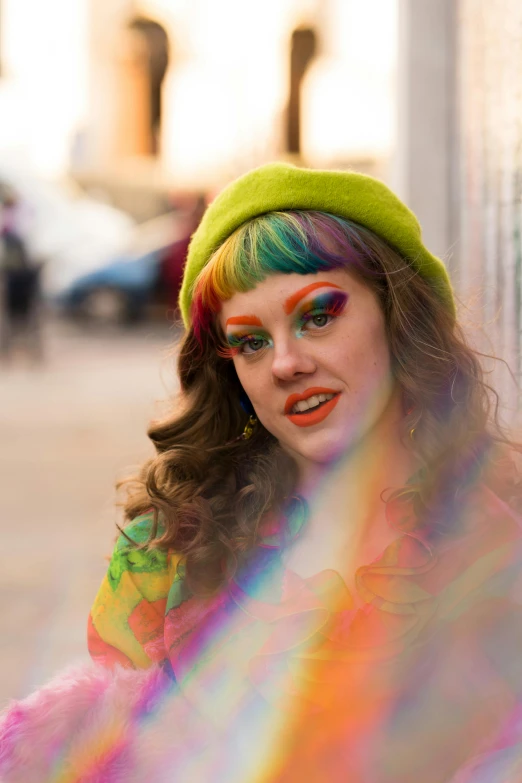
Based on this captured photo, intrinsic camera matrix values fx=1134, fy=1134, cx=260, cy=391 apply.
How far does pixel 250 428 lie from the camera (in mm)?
2254

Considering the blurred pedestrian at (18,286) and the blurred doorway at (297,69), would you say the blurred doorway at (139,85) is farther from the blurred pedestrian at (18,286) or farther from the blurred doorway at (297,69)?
the blurred pedestrian at (18,286)

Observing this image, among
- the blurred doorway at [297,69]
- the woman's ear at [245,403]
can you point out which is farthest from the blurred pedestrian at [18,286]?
the blurred doorway at [297,69]

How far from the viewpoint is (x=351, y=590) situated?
6.51 ft

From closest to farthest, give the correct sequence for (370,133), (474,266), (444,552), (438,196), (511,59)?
(444,552), (511,59), (474,266), (438,196), (370,133)

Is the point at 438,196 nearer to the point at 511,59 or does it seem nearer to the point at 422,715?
the point at 511,59

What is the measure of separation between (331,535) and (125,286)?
1340 centimetres

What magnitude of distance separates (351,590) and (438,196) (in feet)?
9.25

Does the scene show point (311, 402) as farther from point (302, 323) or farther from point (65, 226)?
point (65, 226)

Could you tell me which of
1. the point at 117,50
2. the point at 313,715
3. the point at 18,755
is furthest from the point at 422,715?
the point at 117,50

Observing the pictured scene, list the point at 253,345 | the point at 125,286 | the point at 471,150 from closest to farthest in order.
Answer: the point at 253,345
the point at 471,150
the point at 125,286

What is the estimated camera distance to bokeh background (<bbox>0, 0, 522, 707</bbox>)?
3857mm

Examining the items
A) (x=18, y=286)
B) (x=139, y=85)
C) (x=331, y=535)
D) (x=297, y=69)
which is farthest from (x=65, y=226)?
(x=331, y=535)

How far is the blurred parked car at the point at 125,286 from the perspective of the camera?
15250 millimetres

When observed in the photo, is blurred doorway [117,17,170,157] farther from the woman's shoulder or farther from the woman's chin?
the woman's chin
